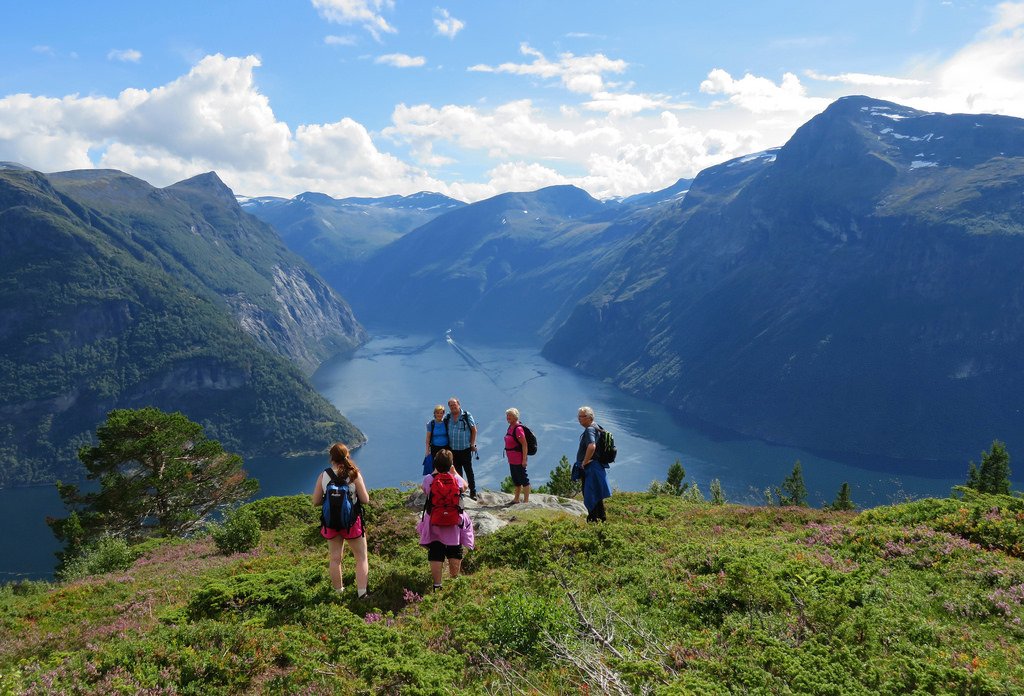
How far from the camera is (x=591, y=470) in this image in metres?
14.6

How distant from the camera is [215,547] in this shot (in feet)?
62.3

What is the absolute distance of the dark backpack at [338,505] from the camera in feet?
33.6

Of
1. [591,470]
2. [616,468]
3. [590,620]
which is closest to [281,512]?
[591,470]

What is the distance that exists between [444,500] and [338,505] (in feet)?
6.31

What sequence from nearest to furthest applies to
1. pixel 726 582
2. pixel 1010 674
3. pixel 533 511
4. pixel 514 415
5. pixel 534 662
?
pixel 1010 674 → pixel 534 662 → pixel 726 582 → pixel 514 415 → pixel 533 511

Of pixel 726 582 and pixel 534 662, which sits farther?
pixel 726 582

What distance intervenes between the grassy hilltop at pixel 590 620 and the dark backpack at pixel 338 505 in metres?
1.43

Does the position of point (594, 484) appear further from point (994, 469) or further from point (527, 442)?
point (994, 469)

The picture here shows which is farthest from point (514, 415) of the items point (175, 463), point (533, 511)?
point (175, 463)

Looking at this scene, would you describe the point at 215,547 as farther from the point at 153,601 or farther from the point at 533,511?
the point at 533,511

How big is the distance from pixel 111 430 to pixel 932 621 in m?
36.8

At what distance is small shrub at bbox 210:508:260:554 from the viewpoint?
58.9ft

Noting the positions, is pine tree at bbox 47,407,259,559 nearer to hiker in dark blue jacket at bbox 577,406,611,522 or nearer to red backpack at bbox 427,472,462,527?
hiker in dark blue jacket at bbox 577,406,611,522

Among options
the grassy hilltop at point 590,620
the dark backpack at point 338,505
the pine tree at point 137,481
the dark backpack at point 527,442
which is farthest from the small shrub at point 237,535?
the pine tree at point 137,481
